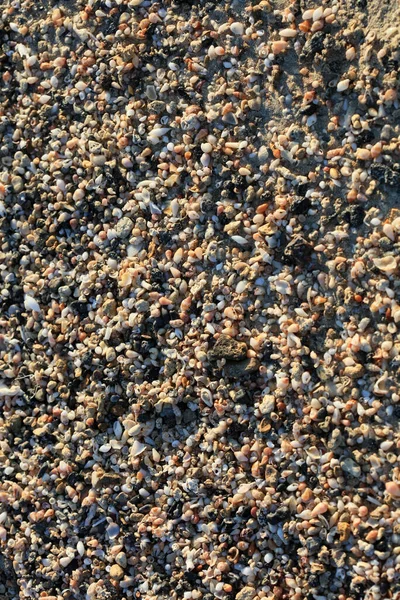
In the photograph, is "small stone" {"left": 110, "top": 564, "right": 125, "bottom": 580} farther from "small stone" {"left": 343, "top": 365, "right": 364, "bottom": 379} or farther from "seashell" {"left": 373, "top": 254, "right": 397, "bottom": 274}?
"seashell" {"left": 373, "top": 254, "right": 397, "bottom": 274}

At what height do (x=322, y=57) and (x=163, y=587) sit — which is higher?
(x=322, y=57)

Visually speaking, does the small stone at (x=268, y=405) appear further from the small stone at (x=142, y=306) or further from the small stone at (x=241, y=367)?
the small stone at (x=142, y=306)

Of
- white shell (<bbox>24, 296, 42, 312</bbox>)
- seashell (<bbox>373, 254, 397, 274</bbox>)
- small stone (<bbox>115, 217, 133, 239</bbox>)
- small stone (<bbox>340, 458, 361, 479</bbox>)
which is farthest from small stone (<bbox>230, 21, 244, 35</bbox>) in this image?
small stone (<bbox>340, 458, 361, 479</bbox>)

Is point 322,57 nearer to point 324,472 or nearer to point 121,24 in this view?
point 121,24

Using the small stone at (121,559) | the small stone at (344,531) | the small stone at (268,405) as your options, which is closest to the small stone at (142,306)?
the small stone at (268,405)

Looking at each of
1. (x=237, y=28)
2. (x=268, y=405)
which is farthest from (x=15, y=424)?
(x=237, y=28)

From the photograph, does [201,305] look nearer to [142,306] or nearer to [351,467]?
[142,306]

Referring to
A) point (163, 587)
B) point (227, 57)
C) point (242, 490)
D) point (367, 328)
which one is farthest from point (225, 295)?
point (163, 587)

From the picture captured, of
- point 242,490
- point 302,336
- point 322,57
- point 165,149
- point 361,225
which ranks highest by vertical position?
point 322,57
